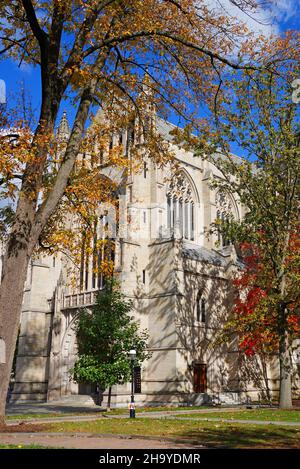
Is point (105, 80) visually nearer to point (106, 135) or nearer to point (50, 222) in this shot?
point (106, 135)

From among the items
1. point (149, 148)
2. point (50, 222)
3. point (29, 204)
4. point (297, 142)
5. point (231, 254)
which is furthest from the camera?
point (231, 254)

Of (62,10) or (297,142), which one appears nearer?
(62,10)

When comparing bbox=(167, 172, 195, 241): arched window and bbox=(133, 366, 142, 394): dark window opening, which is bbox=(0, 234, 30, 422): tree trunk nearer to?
bbox=(133, 366, 142, 394): dark window opening

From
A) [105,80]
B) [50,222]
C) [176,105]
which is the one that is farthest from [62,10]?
[50,222]

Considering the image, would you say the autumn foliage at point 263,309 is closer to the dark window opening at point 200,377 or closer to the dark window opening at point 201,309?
the dark window opening at point 201,309

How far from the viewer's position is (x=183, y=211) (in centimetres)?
3900

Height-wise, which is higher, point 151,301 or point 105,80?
point 105,80

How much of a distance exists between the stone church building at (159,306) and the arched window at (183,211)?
0.08m

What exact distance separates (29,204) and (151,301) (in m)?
21.8

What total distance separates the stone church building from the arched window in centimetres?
8

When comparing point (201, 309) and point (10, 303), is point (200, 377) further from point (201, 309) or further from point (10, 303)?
point (10, 303)

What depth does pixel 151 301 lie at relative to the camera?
1275 inches

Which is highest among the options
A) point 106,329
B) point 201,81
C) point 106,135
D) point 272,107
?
point 272,107

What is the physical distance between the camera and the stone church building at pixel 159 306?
30.8 meters
